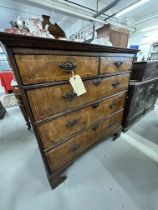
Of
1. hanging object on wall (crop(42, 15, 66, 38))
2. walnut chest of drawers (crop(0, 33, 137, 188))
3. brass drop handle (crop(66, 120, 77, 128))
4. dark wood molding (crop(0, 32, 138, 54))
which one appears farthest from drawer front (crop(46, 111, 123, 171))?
hanging object on wall (crop(42, 15, 66, 38))

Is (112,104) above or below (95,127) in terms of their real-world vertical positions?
above

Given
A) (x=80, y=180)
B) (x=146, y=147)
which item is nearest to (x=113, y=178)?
(x=80, y=180)

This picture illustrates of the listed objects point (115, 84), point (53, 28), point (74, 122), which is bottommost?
point (74, 122)

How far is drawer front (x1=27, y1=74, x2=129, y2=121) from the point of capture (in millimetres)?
630

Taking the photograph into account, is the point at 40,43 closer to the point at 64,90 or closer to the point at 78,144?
the point at 64,90

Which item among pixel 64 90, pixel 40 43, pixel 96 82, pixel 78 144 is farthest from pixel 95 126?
pixel 40 43

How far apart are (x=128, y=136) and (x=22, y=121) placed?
209cm

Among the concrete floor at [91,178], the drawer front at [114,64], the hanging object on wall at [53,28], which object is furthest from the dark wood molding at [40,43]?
the concrete floor at [91,178]

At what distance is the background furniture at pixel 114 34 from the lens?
4.24 ft

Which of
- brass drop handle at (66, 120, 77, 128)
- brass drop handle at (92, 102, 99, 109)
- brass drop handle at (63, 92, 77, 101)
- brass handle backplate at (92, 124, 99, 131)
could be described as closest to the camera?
brass drop handle at (63, 92, 77, 101)

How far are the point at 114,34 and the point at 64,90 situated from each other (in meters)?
1.19

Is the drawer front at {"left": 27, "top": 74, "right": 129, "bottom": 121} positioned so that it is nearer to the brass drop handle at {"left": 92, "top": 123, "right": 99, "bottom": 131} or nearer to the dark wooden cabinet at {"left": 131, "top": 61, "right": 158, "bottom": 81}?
the brass drop handle at {"left": 92, "top": 123, "right": 99, "bottom": 131}

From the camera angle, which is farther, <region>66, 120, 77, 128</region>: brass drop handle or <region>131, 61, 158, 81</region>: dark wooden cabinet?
<region>131, 61, 158, 81</region>: dark wooden cabinet

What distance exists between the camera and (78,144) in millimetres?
1037
